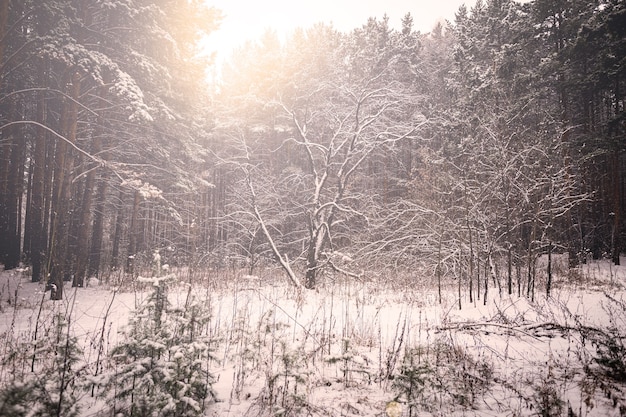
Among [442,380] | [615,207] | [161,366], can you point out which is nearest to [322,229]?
[442,380]

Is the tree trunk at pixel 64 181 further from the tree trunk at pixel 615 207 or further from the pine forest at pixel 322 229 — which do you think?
the tree trunk at pixel 615 207

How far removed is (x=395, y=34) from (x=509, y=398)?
25828mm

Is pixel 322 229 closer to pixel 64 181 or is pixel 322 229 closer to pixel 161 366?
pixel 161 366

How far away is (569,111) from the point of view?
18.1 meters

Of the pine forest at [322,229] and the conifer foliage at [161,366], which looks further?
the pine forest at [322,229]

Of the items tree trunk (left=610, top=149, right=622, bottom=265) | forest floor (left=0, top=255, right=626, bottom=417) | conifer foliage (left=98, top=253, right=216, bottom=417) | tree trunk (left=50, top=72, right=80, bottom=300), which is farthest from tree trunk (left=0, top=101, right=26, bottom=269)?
tree trunk (left=610, top=149, right=622, bottom=265)

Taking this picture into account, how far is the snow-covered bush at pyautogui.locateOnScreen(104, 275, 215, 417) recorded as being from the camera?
2623mm

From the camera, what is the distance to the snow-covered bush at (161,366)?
8.61ft

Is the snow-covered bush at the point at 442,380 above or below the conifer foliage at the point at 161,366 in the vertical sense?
below

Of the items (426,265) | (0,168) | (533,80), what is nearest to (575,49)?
(533,80)

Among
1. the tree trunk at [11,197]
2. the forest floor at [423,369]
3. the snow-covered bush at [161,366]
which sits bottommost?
the forest floor at [423,369]

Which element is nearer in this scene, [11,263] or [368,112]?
[368,112]

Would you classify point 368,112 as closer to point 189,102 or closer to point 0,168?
point 189,102

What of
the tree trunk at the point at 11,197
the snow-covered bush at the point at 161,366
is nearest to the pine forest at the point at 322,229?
the snow-covered bush at the point at 161,366
